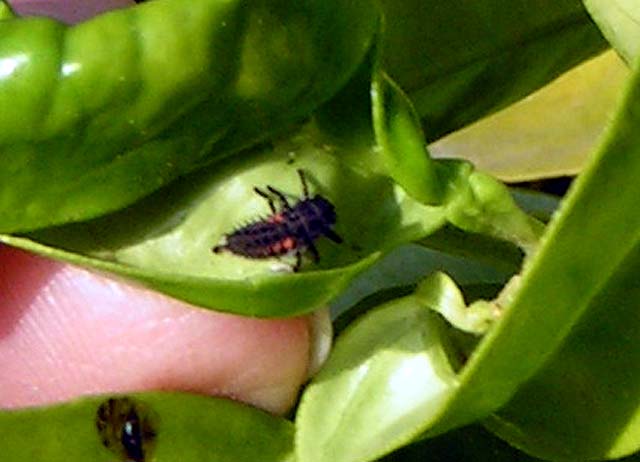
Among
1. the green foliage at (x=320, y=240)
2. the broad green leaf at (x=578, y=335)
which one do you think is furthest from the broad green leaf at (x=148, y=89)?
the broad green leaf at (x=578, y=335)

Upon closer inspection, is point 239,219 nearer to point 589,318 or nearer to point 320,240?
point 320,240

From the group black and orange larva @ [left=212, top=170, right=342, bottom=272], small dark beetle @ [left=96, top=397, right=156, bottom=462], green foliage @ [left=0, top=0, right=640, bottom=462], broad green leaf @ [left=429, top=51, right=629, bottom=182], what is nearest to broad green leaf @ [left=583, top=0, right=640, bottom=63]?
green foliage @ [left=0, top=0, right=640, bottom=462]

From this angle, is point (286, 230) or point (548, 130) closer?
point (286, 230)

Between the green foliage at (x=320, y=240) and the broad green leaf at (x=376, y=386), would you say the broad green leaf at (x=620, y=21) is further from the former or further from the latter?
the broad green leaf at (x=376, y=386)

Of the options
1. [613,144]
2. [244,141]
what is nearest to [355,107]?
[244,141]

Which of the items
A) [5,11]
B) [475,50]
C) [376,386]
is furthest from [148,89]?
[475,50]

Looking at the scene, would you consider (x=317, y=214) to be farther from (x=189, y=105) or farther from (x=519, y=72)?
(x=519, y=72)

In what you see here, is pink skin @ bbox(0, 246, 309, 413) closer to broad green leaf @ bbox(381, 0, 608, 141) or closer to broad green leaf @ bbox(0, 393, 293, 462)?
broad green leaf @ bbox(0, 393, 293, 462)
